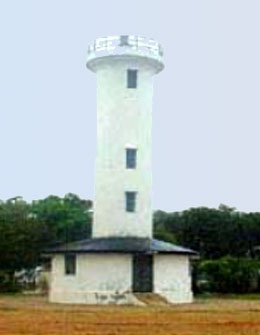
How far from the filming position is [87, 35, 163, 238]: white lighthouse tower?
114ft

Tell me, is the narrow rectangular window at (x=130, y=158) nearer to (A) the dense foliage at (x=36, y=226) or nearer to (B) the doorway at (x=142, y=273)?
(B) the doorway at (x=142, y=273)

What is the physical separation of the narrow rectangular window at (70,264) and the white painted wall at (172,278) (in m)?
3.45

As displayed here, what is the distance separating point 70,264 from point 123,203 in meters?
3.45

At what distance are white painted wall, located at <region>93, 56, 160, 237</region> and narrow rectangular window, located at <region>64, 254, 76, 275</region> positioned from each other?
1.67 meters

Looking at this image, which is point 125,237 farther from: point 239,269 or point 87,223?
point 87,223

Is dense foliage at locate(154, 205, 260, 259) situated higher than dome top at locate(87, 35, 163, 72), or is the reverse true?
dome top at locate(87, 35, 163, 72)

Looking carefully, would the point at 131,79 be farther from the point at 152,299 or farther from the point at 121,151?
the point at 152,299

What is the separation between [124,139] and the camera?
3497 cm

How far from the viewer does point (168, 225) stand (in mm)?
59500

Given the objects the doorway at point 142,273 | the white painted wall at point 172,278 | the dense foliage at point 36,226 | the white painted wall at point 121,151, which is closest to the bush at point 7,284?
the dense foliage at point 36,226

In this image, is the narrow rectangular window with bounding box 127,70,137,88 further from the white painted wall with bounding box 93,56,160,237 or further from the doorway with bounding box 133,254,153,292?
the doorway with bounding box 133,254,153,292

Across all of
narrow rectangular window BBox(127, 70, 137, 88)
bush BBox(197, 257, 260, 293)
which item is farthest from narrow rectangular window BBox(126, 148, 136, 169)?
bush BBox(197, 257, 260, 293)

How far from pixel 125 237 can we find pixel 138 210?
4.42ft


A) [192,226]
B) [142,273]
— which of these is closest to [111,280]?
[142,273]
